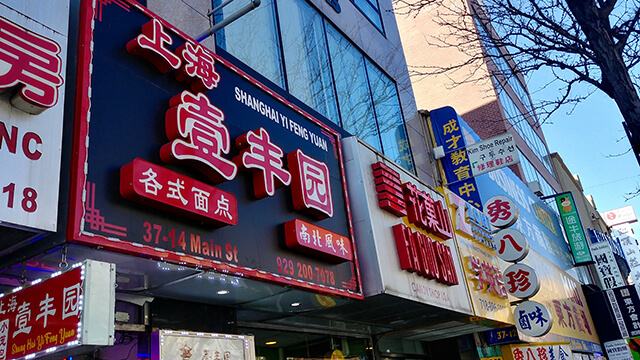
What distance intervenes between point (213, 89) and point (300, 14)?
633 centimetres

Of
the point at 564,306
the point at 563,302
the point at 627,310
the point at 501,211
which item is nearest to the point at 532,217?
the point at 563,302

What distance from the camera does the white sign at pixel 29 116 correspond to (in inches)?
177

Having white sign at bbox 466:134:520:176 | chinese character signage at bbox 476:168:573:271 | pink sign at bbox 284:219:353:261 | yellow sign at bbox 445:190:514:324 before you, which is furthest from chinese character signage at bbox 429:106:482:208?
pink sign at bbox 284:219:353:261

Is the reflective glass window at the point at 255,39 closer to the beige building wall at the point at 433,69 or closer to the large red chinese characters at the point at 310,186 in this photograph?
the large red chinese characters at the point at 310,186

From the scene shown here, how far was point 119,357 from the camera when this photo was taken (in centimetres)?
666

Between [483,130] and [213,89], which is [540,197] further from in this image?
[213,89]

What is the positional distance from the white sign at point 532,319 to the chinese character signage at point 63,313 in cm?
1251

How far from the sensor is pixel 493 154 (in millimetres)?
16266

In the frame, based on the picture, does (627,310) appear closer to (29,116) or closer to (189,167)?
(189,167)

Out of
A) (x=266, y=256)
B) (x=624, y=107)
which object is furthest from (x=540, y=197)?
(x=266, y=256)

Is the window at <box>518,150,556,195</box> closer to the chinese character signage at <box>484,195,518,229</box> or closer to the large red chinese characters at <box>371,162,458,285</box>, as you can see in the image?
the chinese character signage at <box>484,195,518,229</box>

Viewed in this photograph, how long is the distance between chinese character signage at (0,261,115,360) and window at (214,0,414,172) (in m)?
6.14

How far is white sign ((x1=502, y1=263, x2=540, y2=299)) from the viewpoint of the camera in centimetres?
1448

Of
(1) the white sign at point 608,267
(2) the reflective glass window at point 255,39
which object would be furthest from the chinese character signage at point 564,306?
(2) the reflective glass window at point 255,39
